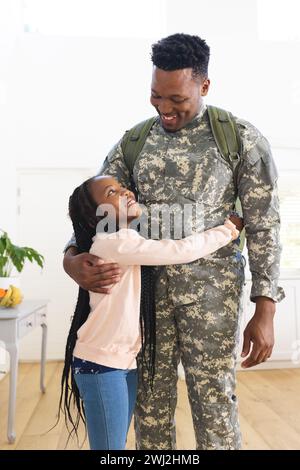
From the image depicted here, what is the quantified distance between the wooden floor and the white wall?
1.23m

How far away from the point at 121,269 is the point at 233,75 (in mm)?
4150

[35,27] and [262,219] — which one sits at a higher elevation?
[35,27]

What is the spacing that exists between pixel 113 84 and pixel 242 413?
3408 millimetres

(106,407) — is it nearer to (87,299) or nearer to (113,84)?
(87,299)

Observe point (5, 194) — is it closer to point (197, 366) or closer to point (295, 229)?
point (295, 229)

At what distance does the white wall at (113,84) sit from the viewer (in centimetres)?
459

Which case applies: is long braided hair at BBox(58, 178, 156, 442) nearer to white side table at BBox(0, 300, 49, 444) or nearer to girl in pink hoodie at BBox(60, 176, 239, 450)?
girl in pink hoodie at BBox(60, 176, 239, 450)

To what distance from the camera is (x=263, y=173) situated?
119cm

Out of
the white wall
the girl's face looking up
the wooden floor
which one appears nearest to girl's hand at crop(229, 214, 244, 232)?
the girl's face looking up

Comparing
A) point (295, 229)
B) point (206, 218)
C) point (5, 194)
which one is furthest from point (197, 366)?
point (295, 229)

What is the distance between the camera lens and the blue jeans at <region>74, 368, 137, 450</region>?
1076 millimetres

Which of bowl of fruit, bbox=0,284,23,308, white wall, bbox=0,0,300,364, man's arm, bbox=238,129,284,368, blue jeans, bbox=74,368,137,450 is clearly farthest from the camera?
white wall, bbox=0,0,300,364

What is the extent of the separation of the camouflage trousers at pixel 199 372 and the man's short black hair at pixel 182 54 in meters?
0.58

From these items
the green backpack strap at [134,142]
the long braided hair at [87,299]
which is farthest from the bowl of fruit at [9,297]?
the green backpack strap at [134,142]
